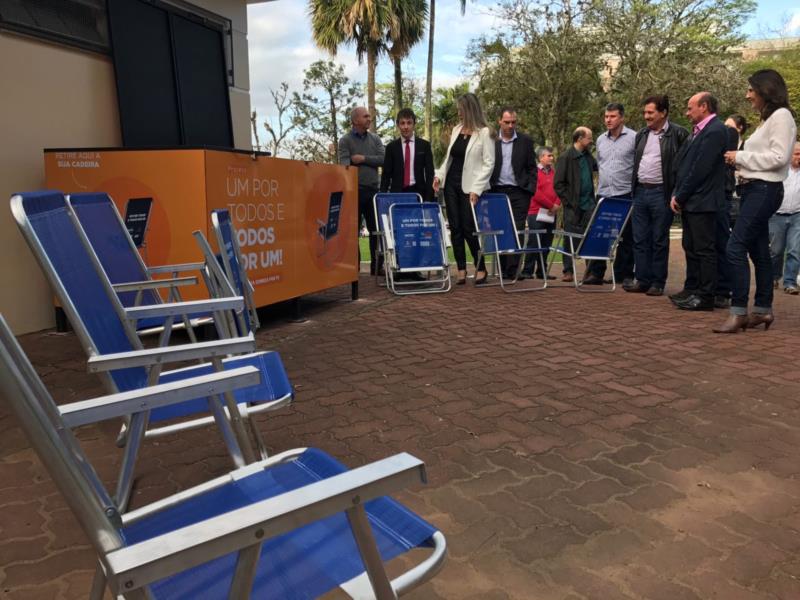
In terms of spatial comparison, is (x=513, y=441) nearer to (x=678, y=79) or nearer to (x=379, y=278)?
(x=379, y=278)

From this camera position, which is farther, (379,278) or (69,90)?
(379,278)

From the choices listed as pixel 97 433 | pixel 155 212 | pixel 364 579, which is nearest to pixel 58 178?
pixel 155 212

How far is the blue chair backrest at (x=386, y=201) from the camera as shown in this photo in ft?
25.7

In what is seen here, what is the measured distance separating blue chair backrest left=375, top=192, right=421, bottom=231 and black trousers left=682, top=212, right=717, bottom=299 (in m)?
3.25

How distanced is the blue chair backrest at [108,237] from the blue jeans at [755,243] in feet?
15.6

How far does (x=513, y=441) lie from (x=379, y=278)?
18.9ft

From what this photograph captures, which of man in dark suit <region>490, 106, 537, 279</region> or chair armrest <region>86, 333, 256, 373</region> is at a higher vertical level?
man in dark suit <region>490, 106, 537, 279</region>

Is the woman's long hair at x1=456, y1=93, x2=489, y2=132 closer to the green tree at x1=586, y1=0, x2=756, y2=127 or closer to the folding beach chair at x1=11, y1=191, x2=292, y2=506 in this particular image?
the folding beach chair at x1=11, y1=191, x2=292, y2=506

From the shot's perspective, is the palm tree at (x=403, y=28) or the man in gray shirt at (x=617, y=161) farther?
the palm tree at (x=403, y=28)

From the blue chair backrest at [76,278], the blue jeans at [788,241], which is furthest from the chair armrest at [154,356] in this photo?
the blue jeans at [788,241]

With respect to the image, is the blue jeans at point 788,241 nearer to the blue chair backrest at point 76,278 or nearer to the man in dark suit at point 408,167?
the man in dark suit at point 408,167

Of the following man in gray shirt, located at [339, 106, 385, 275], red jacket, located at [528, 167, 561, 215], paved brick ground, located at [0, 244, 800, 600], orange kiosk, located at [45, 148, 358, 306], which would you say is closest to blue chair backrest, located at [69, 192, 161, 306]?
paved brick ground, located at [0, 244, 800, 600]

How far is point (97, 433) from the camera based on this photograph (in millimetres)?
3275

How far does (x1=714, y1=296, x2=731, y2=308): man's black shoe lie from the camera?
661 cm
